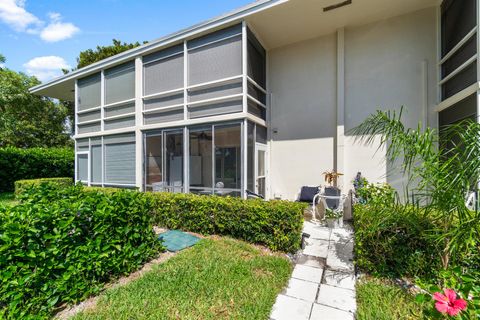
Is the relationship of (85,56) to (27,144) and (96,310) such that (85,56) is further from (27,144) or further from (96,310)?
(96,310)

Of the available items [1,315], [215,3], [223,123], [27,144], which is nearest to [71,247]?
[1,315]

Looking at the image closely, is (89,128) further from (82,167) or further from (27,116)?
(27,116)

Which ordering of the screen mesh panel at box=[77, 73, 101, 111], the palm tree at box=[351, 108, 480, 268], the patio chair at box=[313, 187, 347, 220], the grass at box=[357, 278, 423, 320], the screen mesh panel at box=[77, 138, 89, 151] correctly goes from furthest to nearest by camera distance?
the screen mesh panel at box=[77, 138, 89, 151] → the screen mesh panel at box=[77, 73, 101, 111] → the patio chair at box=[313, 187, 347, 220] → the grass at box=[357, 278, 423, 320] → the palm tree at box=[351, 108, 480, 268]

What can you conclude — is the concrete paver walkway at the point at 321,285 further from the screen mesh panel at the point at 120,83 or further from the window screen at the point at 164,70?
the screen mesh panel at the point at 120,83

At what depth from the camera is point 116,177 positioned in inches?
344

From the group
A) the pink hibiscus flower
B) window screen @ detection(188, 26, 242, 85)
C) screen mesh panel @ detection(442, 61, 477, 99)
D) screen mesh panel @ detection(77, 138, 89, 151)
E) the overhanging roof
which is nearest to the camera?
the pink hibiscus flower

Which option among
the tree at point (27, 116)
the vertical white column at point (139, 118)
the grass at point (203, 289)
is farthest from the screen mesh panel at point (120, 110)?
the tree at point (27, 116)

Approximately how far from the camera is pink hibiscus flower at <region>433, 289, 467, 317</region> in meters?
1.74

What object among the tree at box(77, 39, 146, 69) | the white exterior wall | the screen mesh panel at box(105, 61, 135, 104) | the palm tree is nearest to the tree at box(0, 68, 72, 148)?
the tree at box(77, 39, 146, 69)

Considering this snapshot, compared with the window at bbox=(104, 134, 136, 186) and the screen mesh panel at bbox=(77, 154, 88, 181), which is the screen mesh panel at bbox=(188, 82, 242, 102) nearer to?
the window at bbox=(104, 134, 136, 186)

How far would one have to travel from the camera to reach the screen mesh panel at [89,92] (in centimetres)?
937

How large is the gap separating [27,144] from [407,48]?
32362 mm

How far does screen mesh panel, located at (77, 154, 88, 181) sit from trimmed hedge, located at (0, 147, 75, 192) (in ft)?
16.2

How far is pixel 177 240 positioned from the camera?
15.6 ft
